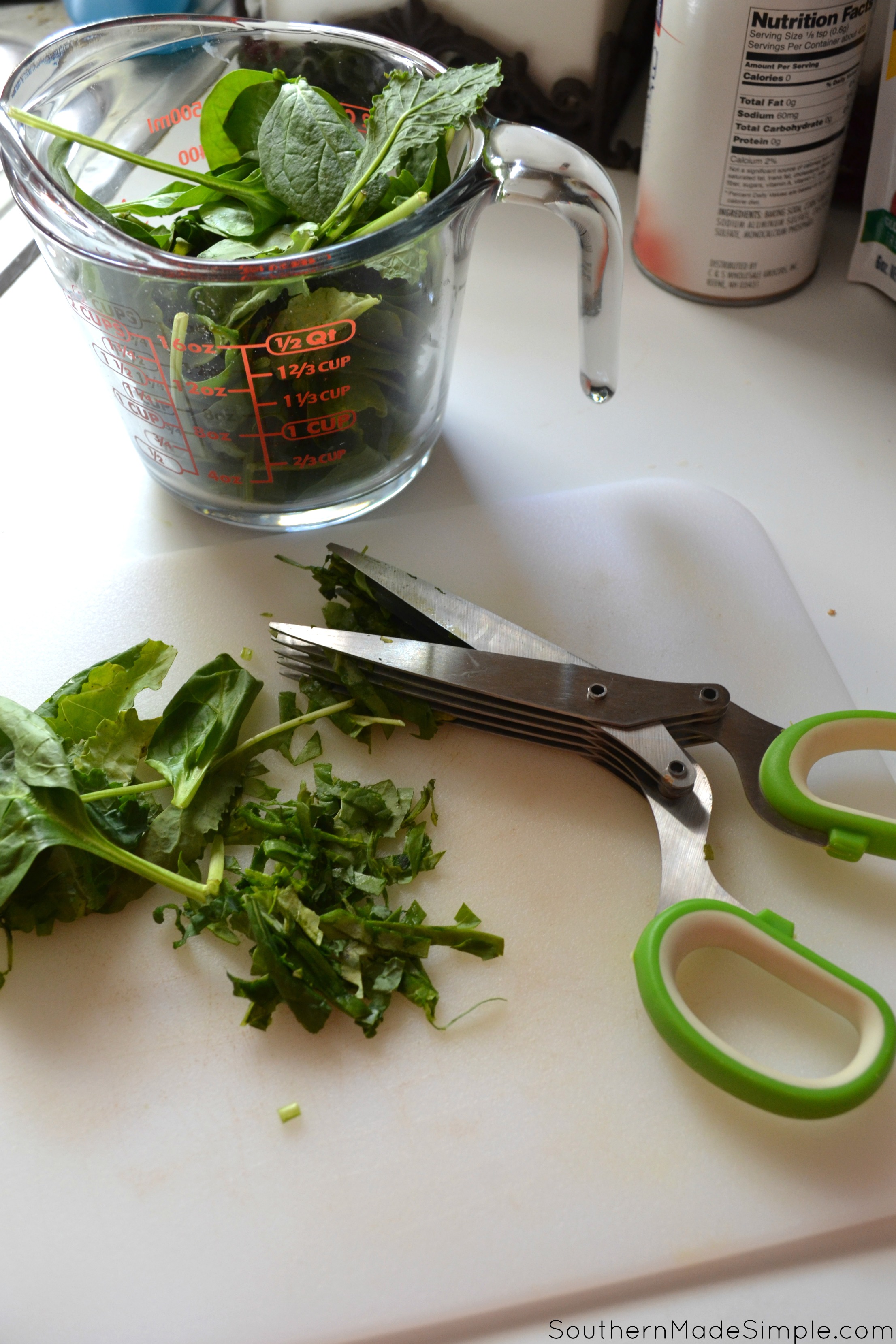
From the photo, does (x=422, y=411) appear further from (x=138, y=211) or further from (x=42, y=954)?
(x=42, y=954)

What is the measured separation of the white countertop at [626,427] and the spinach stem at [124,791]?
23cm

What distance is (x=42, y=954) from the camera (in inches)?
26.3

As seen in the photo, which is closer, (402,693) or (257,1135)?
(257,1135)

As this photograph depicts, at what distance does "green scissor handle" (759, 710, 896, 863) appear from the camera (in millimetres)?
653

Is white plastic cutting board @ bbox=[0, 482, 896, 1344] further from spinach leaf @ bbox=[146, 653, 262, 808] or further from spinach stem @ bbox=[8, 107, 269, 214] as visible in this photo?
spinach stem @ bbox=[8, 107, 269, 214]

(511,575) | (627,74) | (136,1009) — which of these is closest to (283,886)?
(136,1009)

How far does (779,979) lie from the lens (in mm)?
630

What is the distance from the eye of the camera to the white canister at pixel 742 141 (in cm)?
88

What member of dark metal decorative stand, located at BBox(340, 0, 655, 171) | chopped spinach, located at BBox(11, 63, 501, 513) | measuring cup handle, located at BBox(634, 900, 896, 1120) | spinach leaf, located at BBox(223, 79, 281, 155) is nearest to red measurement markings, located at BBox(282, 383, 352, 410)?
chopped spinach, located at BBox(11, 63, 501, 513)

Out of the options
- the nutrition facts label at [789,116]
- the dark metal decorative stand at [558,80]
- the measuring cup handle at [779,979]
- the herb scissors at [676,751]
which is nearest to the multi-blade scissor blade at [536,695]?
the herb scissors at [676,751]

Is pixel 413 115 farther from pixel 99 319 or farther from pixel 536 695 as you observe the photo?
pixel 536 695

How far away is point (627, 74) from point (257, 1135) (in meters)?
1.20

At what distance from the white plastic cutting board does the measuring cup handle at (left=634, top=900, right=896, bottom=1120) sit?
4cm

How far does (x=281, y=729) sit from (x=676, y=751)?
0.91ft
